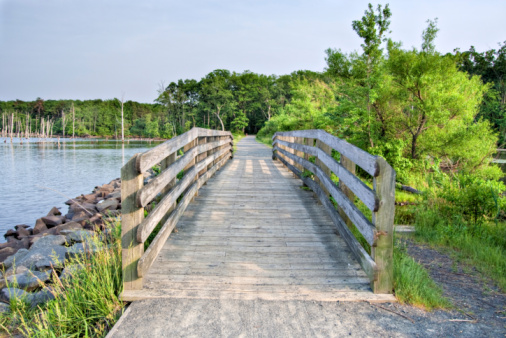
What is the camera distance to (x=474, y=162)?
11.3 meters

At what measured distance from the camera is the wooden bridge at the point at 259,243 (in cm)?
295

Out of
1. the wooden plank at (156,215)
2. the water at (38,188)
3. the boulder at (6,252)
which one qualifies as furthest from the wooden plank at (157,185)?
the boulder at (6,252)

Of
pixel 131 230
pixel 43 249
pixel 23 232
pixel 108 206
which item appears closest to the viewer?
pixel 131 230

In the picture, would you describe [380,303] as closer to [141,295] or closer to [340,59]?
[141,295]

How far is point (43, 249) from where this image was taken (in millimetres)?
5578

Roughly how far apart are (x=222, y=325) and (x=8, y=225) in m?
9.96

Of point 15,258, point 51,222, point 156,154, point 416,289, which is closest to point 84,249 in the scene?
point 156,154

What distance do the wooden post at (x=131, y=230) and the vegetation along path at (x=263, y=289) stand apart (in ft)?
0.54

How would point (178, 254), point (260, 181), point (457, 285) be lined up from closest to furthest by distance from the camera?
point (457, 285) → point (178, 254) → point (260, 181)

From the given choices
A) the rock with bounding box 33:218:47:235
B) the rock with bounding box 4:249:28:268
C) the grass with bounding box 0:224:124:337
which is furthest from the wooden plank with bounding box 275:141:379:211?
the rock with bounding box 33:218:47:235

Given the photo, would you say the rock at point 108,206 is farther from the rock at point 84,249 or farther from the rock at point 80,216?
the rock at point 84,249

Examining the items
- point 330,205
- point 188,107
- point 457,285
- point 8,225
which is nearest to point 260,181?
point 330,205

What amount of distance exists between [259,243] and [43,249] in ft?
12.2

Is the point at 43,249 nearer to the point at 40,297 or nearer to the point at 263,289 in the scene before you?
the point at 40,297
